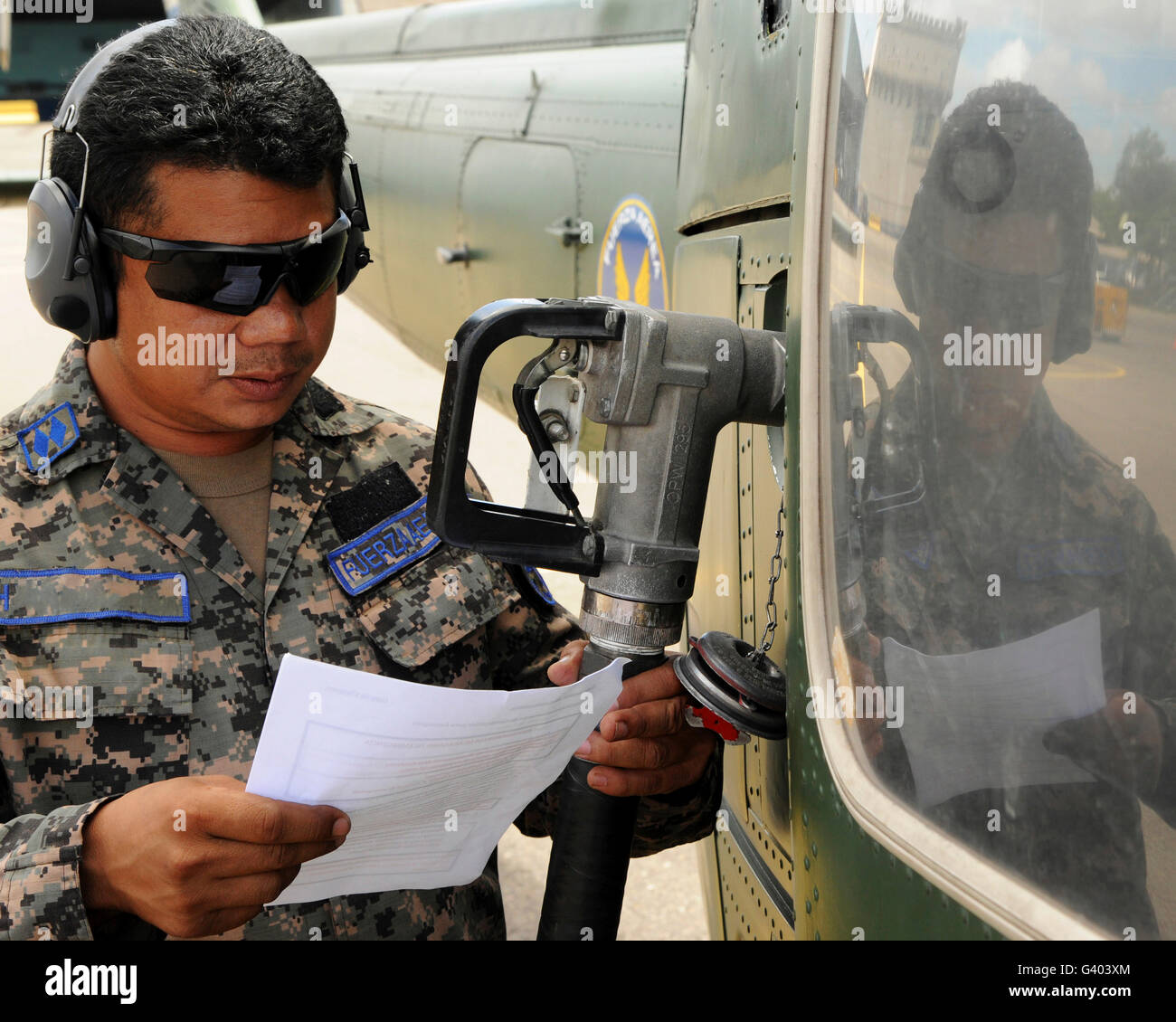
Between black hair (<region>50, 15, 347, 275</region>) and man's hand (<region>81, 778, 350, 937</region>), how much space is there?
62 centimetres

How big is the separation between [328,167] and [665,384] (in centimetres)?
57

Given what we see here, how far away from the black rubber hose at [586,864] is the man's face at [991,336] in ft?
1.57

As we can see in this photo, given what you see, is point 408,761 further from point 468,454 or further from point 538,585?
point 538,585

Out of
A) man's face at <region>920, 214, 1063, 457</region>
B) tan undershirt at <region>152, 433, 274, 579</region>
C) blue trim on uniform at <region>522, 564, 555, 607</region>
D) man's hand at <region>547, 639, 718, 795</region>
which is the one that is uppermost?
man's face at <region>920, 214, 1063, 457</region>

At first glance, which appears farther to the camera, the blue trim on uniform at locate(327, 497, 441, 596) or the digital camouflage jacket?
the blue trim on uniform at locate(327, 497, 441, 596)

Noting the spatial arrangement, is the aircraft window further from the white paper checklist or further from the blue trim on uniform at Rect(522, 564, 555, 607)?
the blue trim on uniform at Rect(522, 564, 555, 607)

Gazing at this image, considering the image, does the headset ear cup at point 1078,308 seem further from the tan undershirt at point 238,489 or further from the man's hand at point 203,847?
the tan undershirt at point 238,489

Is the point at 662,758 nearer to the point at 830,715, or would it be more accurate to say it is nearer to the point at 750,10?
the point at 830,715

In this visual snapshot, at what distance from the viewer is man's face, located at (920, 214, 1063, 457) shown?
2.83ft

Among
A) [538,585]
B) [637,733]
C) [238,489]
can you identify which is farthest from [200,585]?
[637,733]

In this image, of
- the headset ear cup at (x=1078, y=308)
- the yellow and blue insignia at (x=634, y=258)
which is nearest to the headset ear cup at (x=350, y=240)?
the headset ear cup at (x=1078, y=308)

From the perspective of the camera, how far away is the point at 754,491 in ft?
4.67

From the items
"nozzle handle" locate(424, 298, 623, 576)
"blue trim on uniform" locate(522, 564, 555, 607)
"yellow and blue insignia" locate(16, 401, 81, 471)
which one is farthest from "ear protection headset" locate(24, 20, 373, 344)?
"blue trim on uniform" locate(522, 564, 555, 607)
